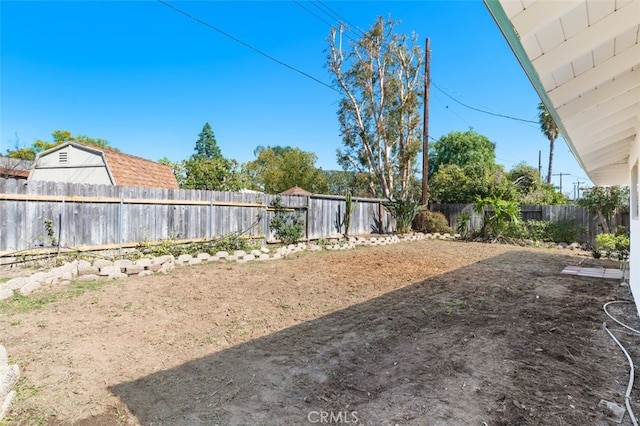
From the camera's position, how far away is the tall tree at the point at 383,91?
17.6m

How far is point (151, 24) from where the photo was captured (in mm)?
10703

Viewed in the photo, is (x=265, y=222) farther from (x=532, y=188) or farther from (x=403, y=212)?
(x=532, y=188)

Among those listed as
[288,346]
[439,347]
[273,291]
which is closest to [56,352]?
[288,346]

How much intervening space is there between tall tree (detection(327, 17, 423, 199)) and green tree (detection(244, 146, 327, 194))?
13.4 metres

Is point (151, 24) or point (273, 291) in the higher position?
point (151, 24)

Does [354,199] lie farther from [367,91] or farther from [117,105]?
[117,105]

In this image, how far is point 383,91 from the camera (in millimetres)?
17812

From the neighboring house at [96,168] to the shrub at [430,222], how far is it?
11.5m

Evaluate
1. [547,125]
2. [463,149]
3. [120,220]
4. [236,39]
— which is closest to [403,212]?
[236,39]

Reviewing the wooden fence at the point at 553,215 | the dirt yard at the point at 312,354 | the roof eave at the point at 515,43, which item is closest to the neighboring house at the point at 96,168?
the dirt yard at the point at 312,354

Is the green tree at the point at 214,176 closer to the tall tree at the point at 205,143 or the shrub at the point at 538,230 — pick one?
the shrub at the point at 538,230

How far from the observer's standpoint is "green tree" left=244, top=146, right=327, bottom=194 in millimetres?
31578

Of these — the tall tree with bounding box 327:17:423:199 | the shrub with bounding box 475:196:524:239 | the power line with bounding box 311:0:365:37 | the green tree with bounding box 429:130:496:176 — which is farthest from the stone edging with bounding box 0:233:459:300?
the green tree with bounding box 429:130:496:176

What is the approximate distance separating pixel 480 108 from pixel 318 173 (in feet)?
54.4
